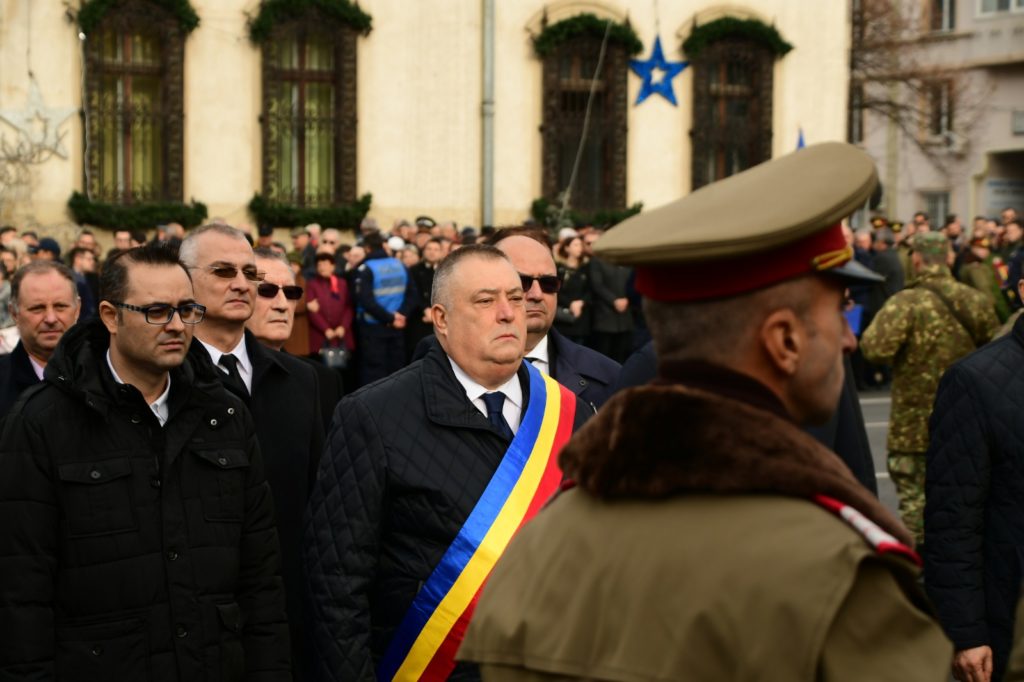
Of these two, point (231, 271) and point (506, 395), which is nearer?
point (506, 395)

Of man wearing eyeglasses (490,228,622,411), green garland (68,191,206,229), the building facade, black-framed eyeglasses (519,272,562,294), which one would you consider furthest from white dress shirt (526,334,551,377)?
the building facade

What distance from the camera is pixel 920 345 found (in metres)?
9.51

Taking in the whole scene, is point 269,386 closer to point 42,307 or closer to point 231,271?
point 231,271

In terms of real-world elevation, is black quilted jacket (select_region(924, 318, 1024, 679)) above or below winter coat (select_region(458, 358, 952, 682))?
below

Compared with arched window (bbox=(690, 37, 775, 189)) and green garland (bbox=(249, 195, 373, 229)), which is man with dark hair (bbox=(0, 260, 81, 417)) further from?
arched window (bbox=(690, 37, 775, 189))

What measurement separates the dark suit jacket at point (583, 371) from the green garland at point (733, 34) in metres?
19.2

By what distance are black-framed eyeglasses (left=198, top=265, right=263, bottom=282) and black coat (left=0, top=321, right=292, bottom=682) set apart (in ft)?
4.52

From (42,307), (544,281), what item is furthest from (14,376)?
(544,281)

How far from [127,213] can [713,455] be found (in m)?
19.9

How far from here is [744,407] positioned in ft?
7.63

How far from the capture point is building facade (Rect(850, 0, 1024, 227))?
145 ft

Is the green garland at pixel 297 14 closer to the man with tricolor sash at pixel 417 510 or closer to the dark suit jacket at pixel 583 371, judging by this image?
the dark suit jacket at pixel 583 371

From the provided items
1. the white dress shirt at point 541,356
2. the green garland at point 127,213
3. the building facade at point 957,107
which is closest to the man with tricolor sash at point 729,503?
the white dress shirt at point 541,356

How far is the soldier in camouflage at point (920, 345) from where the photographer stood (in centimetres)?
948
